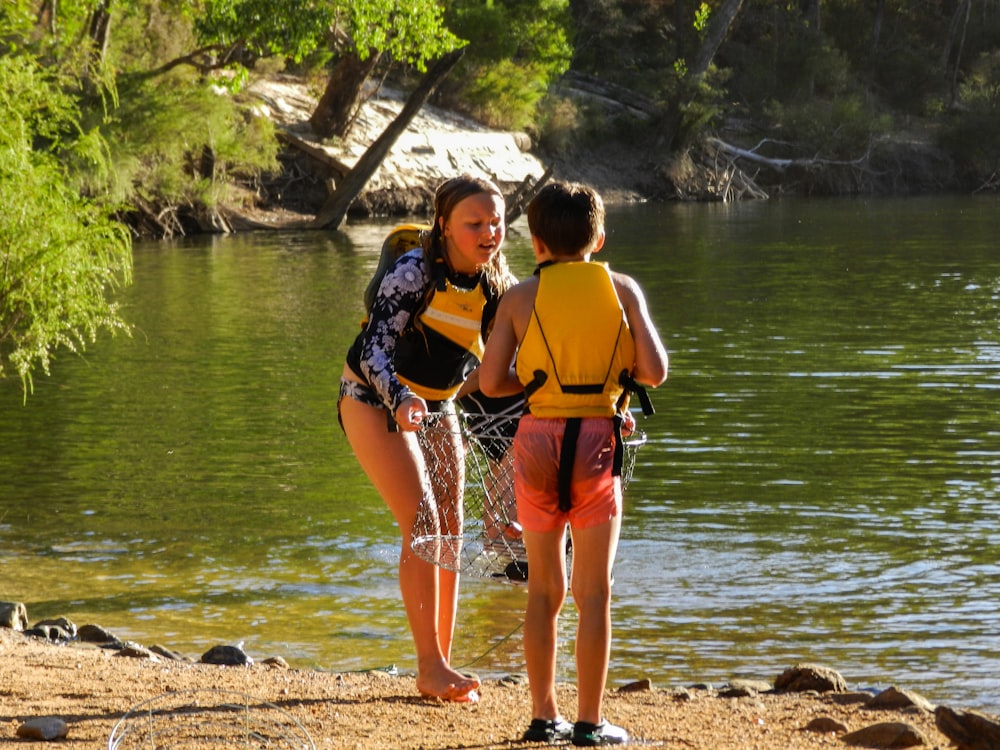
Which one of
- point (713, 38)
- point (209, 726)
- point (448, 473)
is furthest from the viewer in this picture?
point (713, 38)

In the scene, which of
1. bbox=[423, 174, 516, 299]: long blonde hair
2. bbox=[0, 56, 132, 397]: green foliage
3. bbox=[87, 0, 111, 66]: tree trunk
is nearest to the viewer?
bbox=[423, 174, 516, 299]: long blonde hair

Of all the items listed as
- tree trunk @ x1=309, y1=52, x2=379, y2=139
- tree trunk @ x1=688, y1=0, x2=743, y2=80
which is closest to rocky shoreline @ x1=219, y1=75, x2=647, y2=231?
tree trunk @ x1=309, y1=52, x2=379, y2=139

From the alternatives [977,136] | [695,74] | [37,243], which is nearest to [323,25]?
[37,243]

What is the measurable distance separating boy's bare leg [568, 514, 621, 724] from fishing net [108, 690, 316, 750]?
0.89 metres

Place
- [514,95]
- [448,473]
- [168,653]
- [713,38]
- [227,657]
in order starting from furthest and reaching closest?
[713,38], [514,95], [168,653], [227,657], [448,473]

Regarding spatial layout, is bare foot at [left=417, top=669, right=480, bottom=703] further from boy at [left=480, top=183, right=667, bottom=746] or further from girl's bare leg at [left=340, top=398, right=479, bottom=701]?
boy at [left=480, top=183, right=667, bottom=746]

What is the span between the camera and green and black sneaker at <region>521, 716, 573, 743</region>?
5043mm

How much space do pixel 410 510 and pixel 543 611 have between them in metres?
0.86

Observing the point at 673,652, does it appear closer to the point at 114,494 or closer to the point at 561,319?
the point at 561,319

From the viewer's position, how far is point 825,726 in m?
5.51

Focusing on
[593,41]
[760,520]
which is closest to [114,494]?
[760,520]

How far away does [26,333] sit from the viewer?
1077cm

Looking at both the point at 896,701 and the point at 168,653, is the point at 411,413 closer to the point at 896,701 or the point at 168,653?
the point at 896,701

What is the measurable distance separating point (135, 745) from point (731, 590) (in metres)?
4.23
